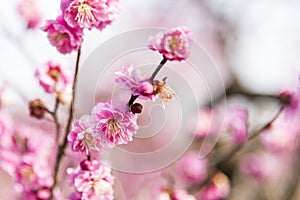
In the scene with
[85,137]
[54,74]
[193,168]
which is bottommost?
[193,168]

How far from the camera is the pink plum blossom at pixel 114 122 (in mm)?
1305

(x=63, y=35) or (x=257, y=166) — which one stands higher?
(x=63, y=35)

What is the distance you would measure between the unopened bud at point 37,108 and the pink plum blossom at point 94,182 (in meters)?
0.36

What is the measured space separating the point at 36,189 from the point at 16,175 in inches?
4.9

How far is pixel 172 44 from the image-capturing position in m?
1.33

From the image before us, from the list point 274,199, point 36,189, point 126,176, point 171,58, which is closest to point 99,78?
point 36,189

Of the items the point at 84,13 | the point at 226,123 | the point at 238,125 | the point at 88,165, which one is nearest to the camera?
the point at 84,13

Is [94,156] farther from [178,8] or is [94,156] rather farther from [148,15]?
[148,15]

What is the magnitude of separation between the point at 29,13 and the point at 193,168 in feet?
3.50

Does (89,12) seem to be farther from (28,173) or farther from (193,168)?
(193,168)

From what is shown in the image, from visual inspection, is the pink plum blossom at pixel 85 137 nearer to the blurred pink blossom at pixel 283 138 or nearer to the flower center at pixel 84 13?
the flower center at pixel 84 13

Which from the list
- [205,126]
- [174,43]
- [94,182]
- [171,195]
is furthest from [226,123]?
[174,43]

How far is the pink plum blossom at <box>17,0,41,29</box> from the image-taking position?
8.01 feet

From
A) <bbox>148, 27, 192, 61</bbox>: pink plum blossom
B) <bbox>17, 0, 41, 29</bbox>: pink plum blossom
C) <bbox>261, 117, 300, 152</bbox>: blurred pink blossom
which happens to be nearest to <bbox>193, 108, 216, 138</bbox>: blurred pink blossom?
<bbox>261, 117, 300, 152</bbox>: blurred pink blossom
